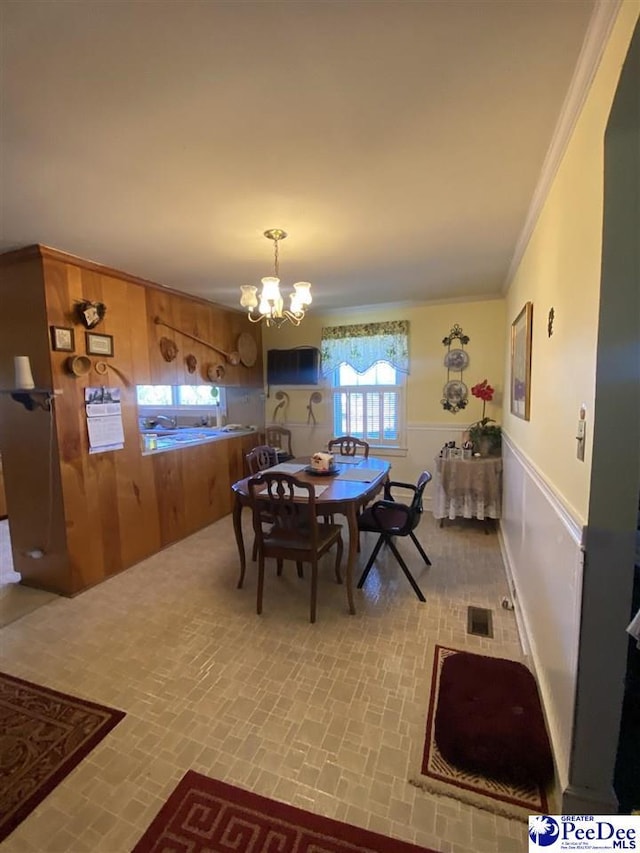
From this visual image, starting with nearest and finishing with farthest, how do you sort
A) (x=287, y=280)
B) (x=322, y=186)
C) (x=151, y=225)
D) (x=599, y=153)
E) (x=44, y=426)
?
1. (x=599, y=153)
2. (x=322, y=186)
3. (x=151, y=225)
4. (x=44, y=426)
5. (x=287, y=280)

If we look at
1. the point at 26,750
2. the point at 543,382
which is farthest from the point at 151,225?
the point at 26,750

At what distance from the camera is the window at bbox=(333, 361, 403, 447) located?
4473mm

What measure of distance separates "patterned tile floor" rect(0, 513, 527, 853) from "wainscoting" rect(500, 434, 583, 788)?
9.9 inches

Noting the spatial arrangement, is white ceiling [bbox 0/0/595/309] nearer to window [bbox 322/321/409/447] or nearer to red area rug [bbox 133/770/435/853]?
window [bbox 322/321/409/447]

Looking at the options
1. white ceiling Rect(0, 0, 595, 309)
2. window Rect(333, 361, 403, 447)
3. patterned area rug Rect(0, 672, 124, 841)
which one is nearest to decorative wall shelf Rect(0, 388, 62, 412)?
white ceiling Rect(0, 0, 595, 309)

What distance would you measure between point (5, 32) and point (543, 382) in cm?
221

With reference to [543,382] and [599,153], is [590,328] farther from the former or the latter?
[543,382]

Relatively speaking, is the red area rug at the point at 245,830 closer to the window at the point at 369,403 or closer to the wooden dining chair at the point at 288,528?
the wooden dining chair at the point at 288,528

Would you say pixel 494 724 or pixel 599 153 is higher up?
pixel 599 153

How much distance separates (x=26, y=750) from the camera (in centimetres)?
152

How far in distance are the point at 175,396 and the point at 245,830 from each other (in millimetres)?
4476

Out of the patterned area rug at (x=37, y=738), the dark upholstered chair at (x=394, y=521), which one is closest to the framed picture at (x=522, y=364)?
the dark upholstered chair at (x=394, y=521)

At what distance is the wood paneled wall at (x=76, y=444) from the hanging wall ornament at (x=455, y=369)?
2.84 metres

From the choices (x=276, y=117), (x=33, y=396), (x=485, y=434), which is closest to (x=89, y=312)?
(x=33, y=396)
